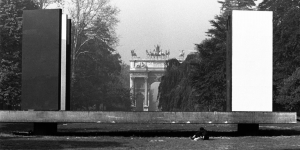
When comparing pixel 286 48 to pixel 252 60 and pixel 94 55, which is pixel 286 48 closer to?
pixel 94 55

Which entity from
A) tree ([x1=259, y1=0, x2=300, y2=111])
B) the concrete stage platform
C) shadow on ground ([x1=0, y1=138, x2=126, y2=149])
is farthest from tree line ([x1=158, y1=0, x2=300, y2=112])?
shadow on ground ([x1=0, y1=138, x2=126, y2=149])

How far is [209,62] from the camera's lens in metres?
38.7

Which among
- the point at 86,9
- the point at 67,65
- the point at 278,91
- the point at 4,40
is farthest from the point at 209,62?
the point at 67,65

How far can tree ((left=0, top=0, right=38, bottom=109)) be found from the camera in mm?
32031

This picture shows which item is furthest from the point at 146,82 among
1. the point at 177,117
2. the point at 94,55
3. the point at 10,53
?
the point at 177,117

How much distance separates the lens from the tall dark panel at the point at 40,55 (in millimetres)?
19578

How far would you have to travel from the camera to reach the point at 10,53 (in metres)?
33.0

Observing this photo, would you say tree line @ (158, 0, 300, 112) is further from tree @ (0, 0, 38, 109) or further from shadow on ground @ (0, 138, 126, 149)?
shadow on ground @ (0, 138, 126, 149)

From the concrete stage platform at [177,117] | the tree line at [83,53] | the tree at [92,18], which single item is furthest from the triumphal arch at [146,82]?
the concrete stage platform at [177,117]

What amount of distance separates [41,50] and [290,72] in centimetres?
1920

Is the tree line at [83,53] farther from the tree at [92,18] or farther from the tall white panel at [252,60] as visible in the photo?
the tall white panel at [252,60]

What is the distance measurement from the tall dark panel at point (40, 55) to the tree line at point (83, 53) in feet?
40.4

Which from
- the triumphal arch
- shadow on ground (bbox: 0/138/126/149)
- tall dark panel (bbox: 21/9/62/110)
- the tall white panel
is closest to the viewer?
shadow on ground (bbox: 0/138/126/149)

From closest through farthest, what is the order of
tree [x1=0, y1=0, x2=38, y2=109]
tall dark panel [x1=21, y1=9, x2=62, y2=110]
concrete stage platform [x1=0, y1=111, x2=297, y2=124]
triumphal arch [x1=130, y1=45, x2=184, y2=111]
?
concrete stage platform [x1=0, y1=111, x2=297, y2=124] → tall dark panel [x1=21, y1=9, x2=62, y2=110] → tree [x1=0, y1=0, x2=38, y2=109] → triumphal arch [x1=130, y1=45, x2=184, y2=111]
